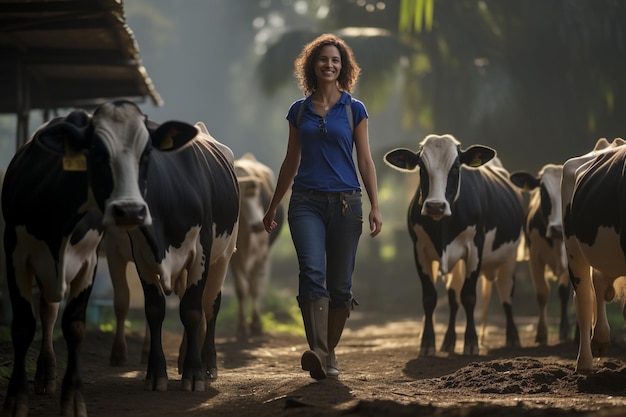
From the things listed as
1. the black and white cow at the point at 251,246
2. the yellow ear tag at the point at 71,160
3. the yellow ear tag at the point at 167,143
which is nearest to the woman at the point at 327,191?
the yellow ear tag at the point at 167,143

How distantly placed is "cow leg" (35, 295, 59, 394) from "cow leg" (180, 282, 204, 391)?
37.8 inches

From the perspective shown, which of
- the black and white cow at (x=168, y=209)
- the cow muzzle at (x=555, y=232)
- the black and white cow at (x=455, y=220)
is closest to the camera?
the black and white cow at (x=168, y=209)

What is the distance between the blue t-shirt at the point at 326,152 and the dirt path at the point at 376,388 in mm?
1404

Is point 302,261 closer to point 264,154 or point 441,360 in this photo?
point 441,360

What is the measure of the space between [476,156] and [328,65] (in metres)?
3.59

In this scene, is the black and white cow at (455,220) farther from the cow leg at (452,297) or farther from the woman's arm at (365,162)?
the woman's arm at (365,162)

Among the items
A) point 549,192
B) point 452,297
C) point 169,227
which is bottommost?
point 452,297

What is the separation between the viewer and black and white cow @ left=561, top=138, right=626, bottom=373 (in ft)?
26.7

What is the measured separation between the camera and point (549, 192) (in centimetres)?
1291

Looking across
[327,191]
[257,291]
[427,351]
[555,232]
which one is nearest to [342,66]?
[327,191]

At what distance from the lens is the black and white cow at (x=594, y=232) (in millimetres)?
8133

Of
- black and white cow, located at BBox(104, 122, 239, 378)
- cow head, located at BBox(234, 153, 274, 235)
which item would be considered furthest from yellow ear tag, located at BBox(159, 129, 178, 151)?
cow head, located at BBox(234, 153, 274, 235)

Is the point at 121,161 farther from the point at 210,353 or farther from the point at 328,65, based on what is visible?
the point at 210,353

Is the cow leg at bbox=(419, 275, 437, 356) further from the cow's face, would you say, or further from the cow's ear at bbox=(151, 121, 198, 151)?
the cow's ear at bbox=(151, 121, 198, 151)
